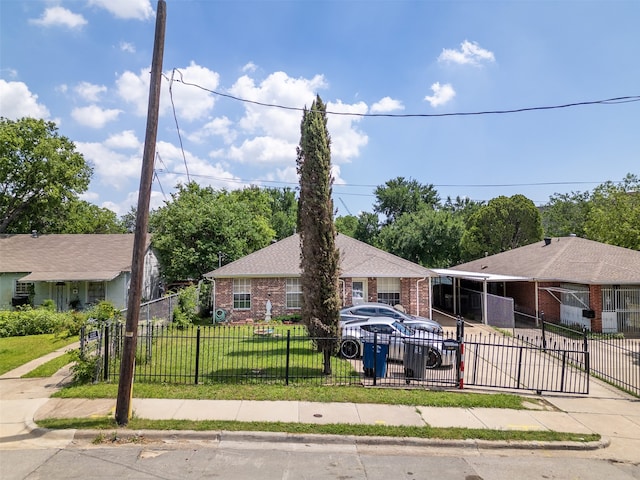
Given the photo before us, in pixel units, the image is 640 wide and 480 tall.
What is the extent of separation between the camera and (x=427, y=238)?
44156 millimetres

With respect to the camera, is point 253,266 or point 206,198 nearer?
point 253,266

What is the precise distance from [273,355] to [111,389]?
5023 mm

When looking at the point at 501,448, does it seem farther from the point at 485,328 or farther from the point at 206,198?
the point at 206,198

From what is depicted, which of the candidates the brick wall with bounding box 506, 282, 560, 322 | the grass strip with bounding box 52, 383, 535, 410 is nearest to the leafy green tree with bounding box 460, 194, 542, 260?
the brick wall with bounding box 506, 282, 560, 322

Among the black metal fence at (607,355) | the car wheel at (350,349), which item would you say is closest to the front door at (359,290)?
the black metal fence at (607,355)

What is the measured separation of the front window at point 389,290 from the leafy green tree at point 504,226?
22.1 meters

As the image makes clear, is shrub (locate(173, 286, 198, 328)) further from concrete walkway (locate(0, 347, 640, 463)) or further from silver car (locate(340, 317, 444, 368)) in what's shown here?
concrete walkway (locate(0, 347, 640, 463))

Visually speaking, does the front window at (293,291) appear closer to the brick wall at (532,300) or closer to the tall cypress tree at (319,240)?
the tall cypress tree at (319,240)

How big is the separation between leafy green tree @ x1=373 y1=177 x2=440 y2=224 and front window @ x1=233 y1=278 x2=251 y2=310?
1475 inches

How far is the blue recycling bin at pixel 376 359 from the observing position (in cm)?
1049

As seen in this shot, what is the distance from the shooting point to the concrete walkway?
7215mm

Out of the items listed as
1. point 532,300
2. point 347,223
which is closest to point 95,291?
point 532,300

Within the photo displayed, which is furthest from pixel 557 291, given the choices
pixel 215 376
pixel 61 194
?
pixel 61 194

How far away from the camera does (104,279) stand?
22.3 metres
